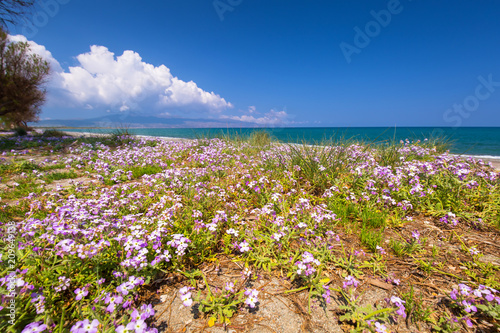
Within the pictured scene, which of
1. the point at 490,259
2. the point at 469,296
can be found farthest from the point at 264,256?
the point at 490,259

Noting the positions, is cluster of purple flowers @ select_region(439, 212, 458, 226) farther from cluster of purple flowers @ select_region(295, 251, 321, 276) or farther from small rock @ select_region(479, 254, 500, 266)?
cluster of purple flowers @ select_region(295, 251, 321, 276)

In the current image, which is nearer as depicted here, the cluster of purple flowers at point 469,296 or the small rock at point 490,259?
the cluster of purple flowers at point 469,296

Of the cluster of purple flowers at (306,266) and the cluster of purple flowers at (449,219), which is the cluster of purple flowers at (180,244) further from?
the cluster of purple flowers at (449,219)

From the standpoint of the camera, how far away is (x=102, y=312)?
192 centimetres

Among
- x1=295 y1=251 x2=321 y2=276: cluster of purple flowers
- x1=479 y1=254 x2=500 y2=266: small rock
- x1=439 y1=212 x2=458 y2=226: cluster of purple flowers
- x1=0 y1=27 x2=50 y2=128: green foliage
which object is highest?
x1=0 y1=27 x2=50 y2=128: green foliage

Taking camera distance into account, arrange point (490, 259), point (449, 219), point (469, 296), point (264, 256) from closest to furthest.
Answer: point (469, 296) < point (490, 259) < point (264, 256) < point (449, 219)

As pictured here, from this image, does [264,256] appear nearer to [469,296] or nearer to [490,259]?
[469,296]

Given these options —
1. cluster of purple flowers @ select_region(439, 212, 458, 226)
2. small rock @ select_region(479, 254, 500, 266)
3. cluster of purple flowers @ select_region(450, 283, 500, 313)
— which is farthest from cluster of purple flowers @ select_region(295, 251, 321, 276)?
cluster of purple flowers @ select_region(439, 212, 458, 226)

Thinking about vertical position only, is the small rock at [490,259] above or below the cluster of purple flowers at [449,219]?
below

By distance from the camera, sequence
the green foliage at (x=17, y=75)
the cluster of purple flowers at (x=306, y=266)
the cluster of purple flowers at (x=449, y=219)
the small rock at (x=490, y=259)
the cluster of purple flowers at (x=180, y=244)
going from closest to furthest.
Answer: the cluster of purple flowers at (x=306, y=266), the cluster of purple flowers at (x=180, y=244), the small rock at (x=490, y=259), the cluster of purple flowers at (x=449, y=219), the green foliage at (x=17, y=75)

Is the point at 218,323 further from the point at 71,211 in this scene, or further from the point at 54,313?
the point at 71,211

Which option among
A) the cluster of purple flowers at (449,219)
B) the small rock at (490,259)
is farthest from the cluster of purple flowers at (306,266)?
the cluster of purple flowers at (449,219)

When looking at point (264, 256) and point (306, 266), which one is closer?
point (306, 266)

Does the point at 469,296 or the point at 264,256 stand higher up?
the point at 469,296
